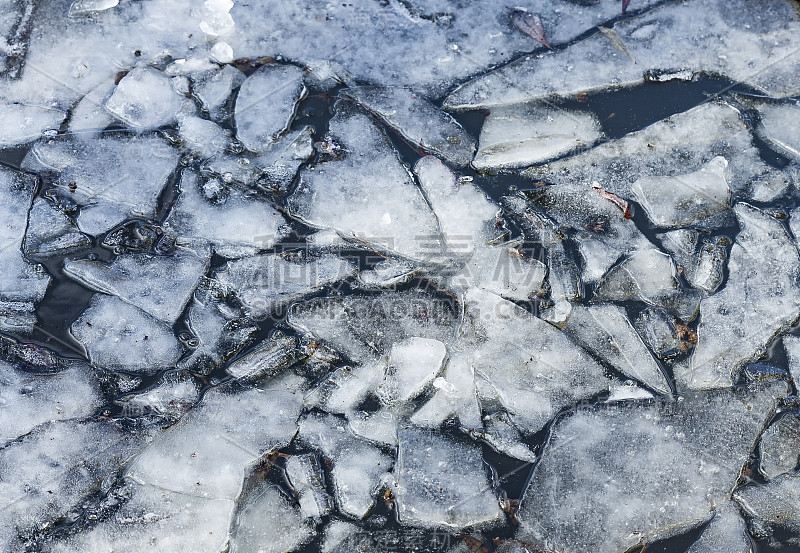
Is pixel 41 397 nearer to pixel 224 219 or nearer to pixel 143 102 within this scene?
pixel 224 219

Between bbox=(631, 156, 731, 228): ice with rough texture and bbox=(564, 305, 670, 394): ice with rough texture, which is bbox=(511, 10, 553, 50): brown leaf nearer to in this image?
bbox=(631, 156, 731, 228): ice with rough texture

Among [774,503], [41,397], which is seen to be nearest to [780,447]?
[774,503]

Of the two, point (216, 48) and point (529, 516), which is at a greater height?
point (216, 48)

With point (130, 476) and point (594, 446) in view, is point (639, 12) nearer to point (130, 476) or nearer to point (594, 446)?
point (594, 446)

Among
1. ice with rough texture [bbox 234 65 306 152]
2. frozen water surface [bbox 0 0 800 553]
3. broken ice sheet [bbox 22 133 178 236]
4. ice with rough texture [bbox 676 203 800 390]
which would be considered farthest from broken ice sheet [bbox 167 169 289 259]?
ice with rough texture [bbox 676 203 800 390]

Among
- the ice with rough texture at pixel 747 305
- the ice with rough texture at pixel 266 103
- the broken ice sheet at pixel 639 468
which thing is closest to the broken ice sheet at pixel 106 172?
the ice with rough texture at pixel 266 103

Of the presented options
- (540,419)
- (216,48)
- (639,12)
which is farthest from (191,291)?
(639,12)

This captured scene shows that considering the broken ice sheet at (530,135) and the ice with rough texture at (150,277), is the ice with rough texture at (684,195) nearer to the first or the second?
the broken ice sheet at (530,135)
